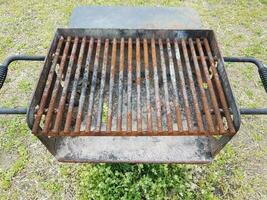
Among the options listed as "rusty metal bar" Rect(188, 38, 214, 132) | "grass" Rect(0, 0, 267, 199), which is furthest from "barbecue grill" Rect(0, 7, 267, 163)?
"grass" Rect(0, 0, 267, 199)

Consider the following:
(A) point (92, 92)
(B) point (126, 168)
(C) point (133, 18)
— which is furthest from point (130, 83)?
(B) point (126, 168)

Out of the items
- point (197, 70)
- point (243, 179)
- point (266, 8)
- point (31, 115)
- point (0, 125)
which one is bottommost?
point (0, 125)

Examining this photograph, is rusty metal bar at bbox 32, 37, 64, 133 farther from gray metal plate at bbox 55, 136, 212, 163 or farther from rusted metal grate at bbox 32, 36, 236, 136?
gray metal plate at bbox 55, 136, 212, 163

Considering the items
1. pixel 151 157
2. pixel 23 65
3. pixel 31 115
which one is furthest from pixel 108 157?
pixel 23 65

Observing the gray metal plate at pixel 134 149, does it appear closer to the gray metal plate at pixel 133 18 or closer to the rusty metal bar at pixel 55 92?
the rusty metal bar at pixel 55 92

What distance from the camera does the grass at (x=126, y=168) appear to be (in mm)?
2500

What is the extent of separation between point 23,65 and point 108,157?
2208 mm

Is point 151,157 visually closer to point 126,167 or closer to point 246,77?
point 126,167

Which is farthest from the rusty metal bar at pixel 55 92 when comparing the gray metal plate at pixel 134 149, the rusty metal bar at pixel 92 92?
the gray metal plate at pixel 134 149

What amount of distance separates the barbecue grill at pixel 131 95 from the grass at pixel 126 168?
1.72ft

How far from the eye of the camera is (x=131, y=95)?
2002 mm

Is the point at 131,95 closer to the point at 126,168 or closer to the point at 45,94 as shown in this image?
the point at 45,94

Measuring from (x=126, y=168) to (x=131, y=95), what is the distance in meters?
0.80

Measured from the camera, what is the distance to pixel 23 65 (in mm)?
3678
